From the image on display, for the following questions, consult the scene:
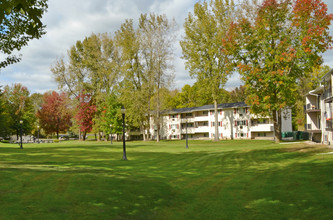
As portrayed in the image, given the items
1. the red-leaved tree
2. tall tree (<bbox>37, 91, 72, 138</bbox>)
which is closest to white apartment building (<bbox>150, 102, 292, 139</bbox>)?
the red-leaved tree

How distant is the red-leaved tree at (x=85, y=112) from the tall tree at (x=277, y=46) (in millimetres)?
42450

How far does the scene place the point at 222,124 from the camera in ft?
232

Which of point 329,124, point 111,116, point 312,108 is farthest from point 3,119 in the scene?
point 312,108

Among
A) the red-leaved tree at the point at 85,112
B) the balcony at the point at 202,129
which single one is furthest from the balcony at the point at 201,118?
the red-leaved tree at the point at 85,112

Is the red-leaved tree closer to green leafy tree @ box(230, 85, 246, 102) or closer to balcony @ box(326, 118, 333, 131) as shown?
green leafy tree @ box(230, 85, 246, 102)

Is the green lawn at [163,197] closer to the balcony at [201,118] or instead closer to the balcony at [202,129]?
the balcony at [202,129]

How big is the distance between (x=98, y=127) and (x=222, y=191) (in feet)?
206

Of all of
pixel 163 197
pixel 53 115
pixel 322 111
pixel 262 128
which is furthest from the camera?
pixel 53 115

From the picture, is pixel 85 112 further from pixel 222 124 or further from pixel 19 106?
pixel 222 124

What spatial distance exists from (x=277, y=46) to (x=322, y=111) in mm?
10874

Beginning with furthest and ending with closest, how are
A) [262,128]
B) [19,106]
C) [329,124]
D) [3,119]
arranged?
1. [19,106]
2. [262,128]
3. [3,119]
4. [329,124]

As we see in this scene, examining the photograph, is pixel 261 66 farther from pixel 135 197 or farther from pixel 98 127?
pixel 98 127

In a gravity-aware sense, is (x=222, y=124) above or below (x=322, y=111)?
below

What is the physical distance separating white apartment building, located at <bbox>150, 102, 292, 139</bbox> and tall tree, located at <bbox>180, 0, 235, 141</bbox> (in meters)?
14.5
